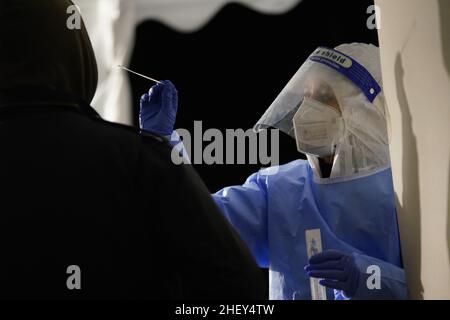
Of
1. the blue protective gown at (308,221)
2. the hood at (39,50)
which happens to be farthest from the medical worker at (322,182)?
the hood at (39,50)

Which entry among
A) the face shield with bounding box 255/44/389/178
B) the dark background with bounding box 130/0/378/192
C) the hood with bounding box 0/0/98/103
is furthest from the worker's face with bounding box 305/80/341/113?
the hood with bounding box 0/0/98/103

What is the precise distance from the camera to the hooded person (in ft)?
3.33

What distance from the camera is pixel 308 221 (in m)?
1.83

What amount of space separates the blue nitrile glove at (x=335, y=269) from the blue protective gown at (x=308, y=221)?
57mm

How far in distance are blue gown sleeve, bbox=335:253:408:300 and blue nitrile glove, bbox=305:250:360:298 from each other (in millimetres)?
22

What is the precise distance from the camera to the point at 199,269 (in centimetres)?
101

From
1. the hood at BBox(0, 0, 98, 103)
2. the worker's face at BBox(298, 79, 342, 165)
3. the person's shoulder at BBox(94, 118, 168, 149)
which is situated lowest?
the person's shoulder at BBox(94, 118, 168, 149)

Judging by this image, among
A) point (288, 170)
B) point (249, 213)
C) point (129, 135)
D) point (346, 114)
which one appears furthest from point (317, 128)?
point (129, 135)

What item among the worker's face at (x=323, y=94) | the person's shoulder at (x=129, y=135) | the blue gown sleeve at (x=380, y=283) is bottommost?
the blue gown sleeve at (x=380, y=283)

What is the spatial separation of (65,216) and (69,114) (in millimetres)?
183

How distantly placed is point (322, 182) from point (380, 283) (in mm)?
363

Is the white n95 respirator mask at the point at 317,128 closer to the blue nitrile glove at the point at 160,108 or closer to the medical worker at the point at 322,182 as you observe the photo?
the medical worker at the point at 322,182

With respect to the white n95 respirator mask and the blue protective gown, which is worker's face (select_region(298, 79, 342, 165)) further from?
the blue protective gown

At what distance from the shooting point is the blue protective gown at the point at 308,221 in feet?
5.83
